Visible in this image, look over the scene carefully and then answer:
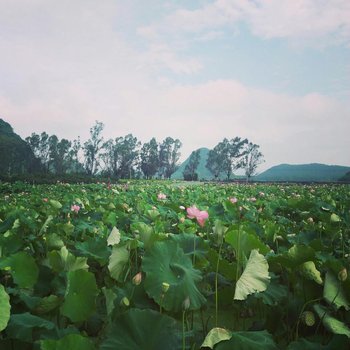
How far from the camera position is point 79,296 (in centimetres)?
122

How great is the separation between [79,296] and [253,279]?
646mm

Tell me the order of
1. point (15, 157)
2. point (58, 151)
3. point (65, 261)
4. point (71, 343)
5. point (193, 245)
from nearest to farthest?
point (71, 343) < point (65, 261) < point (193, 245) < point (15, 157) < point (58, 151)

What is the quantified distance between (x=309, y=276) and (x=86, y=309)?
898mm

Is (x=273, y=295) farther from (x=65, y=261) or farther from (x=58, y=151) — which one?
(x=58, y=151)

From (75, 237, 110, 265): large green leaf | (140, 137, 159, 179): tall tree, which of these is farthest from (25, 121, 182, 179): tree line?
(75, 237, 110, 265): large green leaf

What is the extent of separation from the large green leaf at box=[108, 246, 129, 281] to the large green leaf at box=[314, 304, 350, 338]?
0.88 meters

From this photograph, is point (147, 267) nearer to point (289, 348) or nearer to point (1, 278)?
point (289, 348)

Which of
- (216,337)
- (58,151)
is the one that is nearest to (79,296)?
(216,337)

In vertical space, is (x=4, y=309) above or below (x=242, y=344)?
above

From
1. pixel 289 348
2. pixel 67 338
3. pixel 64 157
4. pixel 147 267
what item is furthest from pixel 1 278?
pixel 64 157

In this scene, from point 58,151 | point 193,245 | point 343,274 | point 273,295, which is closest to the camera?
point 343,274

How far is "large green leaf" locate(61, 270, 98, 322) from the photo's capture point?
1200 millimetres

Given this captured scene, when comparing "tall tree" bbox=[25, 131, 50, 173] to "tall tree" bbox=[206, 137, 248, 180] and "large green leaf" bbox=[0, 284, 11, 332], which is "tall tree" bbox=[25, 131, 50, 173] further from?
Answer: "large green leaf" bbox=[0, 284, 11, 332]

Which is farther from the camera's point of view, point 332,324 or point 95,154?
point 95,154
